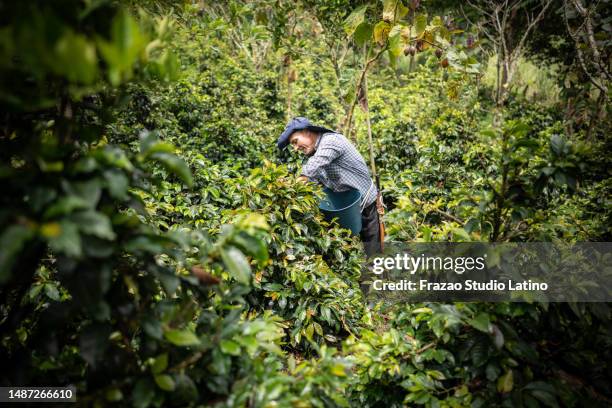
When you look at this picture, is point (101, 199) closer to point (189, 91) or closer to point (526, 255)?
point (526, 255)

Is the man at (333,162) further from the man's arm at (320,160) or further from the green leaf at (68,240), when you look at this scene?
the green leaf at (68,240)

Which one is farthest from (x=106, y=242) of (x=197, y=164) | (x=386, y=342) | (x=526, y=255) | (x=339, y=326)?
(x=197, y=164)

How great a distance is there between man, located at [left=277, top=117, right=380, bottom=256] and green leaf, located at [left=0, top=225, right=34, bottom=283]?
2.65 metres

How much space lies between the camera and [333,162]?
12.5 feet

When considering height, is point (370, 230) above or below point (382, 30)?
below

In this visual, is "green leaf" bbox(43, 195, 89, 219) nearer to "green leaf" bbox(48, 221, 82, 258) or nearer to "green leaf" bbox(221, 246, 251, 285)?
"green leaf" bbox(48, 221, 82, 258)

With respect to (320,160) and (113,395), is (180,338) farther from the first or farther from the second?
(320,160)

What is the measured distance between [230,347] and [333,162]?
2.69 metres

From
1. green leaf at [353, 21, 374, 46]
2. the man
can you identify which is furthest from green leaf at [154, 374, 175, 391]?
green leaf at [353, 21, 374, 46]

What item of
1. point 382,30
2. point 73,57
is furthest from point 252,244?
point 382,30

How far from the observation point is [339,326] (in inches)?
111

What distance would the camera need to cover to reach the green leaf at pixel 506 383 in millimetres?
1540

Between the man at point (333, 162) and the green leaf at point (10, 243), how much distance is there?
265 centimetres

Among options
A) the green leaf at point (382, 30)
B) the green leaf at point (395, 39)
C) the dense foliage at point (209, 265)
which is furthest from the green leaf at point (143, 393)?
the green leaf at point (382, 30)
